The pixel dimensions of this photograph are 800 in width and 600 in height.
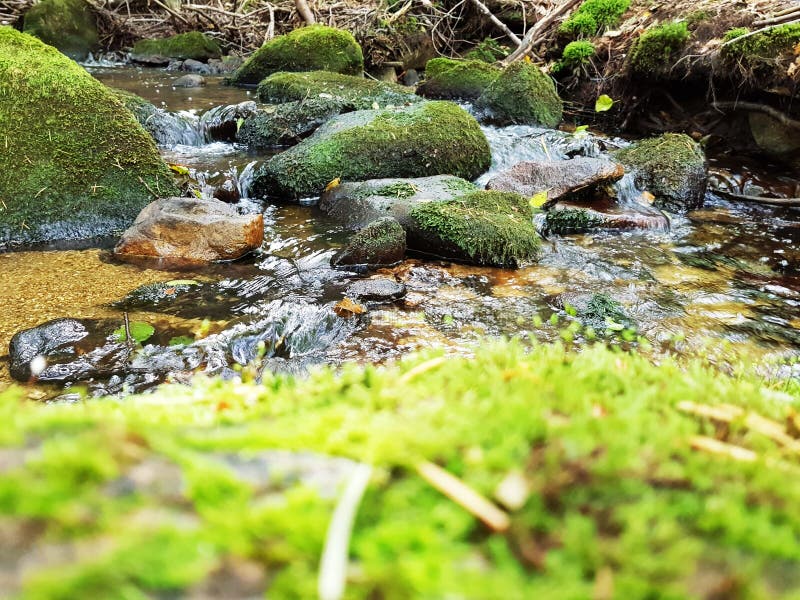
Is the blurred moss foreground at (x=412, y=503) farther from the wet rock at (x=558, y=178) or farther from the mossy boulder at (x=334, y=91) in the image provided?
the mossy boulder at (x=334, y=91)

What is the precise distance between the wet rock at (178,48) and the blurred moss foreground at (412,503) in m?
17.4

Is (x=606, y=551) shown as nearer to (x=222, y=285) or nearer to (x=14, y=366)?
(x=14, y=366)

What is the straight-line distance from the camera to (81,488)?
27.3 inches

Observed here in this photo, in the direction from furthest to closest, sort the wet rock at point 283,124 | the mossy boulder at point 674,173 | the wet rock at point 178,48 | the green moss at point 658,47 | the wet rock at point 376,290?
the wet rock at point 178,48
the green moss at point 658,47
the wet rock at point 283,124
the mossy boulder at point 674,173
the wet rock at point 376,290

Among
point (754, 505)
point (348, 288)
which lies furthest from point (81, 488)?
point (348, 288)

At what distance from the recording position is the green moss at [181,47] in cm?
1559

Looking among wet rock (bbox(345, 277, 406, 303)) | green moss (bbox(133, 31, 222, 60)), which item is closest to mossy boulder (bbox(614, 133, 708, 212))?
wet rock (bbox(345, 277, 406, 303))

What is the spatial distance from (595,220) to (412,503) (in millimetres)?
6703

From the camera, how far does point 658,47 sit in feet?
30.8

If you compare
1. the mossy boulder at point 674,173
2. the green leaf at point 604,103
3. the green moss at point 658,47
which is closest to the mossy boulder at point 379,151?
the mossy boulder at point 674,173

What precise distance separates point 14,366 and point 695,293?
221 inches

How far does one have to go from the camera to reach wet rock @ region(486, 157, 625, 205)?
23.9 feet

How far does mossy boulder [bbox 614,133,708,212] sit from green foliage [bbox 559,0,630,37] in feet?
16.7

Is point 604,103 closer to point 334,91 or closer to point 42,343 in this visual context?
point 334,91
